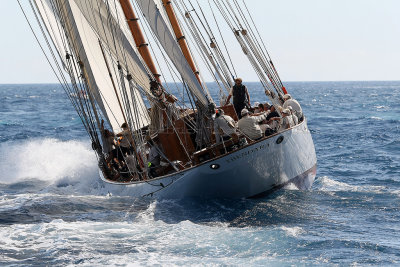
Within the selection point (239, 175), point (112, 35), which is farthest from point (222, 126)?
point (112, 35)

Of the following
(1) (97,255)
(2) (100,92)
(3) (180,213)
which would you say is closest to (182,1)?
(2) (100,92)

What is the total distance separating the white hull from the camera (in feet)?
57.6

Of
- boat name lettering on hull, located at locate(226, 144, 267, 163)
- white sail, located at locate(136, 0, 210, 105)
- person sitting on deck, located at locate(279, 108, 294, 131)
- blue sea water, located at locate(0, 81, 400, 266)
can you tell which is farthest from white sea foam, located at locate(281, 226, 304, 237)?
white sail, located at locate(136, 0, 210, 105)

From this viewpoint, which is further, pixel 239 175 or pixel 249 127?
pixel 249 127

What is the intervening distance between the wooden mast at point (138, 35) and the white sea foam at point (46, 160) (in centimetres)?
688

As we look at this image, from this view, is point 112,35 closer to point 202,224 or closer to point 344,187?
point 202,224

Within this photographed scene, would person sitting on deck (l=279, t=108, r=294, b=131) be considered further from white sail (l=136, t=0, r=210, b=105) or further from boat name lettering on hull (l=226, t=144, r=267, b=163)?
white sail (l=136, t=0, r=210, b=105)

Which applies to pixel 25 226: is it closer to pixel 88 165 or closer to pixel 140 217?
pixel 140 217

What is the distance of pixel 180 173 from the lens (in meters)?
17.7

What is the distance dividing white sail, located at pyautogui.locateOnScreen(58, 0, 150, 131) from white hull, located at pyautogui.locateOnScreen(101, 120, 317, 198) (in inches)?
83.6

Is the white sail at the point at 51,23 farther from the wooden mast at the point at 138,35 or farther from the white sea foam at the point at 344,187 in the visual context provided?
the white sea foam at the point at 344,187

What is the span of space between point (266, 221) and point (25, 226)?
6030 millimetres

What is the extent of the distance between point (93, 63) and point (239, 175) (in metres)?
7.08

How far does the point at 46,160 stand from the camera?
30578 millimetres
